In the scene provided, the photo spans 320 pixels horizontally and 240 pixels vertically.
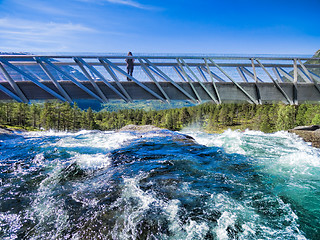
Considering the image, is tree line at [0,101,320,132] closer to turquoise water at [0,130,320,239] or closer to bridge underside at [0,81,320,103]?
bridge underside at [0,81,320,103]

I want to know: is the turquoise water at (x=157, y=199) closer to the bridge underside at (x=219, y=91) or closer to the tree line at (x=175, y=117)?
the bridge underside at (x=219, y=91)

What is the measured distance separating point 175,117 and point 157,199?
100m

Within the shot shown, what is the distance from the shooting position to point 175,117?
350ft

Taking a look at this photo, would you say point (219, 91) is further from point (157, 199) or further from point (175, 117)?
point (175, 117)

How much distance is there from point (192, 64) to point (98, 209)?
11863 millimetres

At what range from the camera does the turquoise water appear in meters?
5.43

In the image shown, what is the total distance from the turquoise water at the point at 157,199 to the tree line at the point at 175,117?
186 ft

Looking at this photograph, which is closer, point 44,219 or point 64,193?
point 44,219

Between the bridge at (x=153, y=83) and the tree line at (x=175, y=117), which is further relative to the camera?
the tree line at (x=175, y=117)

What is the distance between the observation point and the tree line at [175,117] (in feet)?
206

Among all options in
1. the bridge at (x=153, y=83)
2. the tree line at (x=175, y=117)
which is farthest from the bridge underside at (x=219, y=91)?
the tree line at (x=175, y=117)

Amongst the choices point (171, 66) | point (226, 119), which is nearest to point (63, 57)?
point (171, 66)

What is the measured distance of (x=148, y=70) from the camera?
13117mm

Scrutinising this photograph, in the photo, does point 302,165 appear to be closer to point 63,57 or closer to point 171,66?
point 171,66
